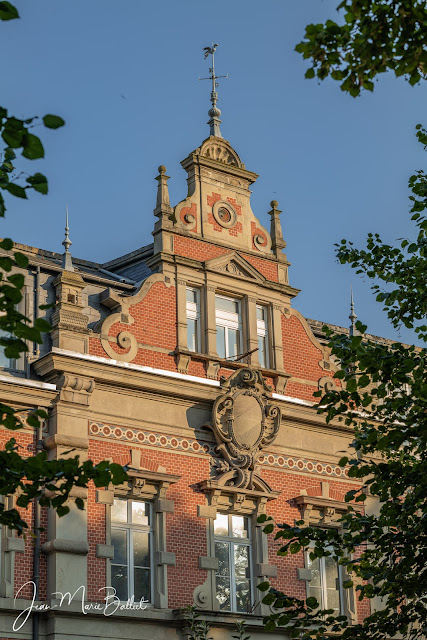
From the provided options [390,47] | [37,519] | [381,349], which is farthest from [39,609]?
[390,47]

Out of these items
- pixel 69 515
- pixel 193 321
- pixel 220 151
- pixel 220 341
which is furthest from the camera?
pixel 220 151

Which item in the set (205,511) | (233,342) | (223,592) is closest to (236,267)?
(233,342)

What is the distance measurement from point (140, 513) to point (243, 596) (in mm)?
2849

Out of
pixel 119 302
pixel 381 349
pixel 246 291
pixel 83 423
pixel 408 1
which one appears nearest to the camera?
pixel 408 1

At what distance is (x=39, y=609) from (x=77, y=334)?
5.30 m

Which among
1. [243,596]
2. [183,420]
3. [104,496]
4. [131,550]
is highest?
[183,420]

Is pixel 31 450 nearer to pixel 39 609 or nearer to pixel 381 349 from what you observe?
pixel 39 609

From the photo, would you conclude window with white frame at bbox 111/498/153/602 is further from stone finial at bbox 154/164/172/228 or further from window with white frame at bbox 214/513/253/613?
stone finial at bbox 154/164/172/228

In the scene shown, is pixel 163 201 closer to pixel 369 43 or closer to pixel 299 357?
pixel 299 357

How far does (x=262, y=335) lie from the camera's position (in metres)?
26.2

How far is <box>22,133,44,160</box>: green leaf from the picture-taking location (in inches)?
427

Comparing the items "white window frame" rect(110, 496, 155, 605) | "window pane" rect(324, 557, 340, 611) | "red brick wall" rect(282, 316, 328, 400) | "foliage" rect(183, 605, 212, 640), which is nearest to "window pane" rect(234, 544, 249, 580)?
"foliage" rect(183, 605, 212, 640)

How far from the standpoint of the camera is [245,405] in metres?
24.8

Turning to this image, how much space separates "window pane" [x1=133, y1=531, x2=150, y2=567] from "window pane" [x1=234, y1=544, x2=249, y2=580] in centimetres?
215
